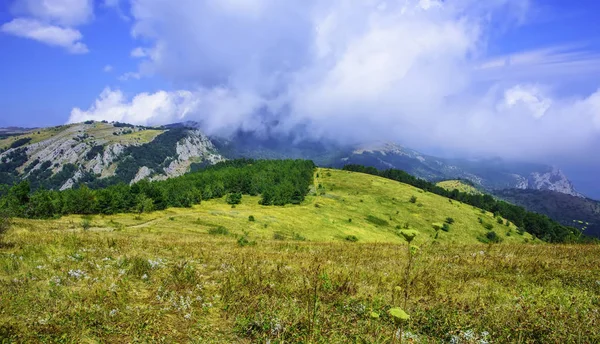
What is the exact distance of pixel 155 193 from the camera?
287 ft


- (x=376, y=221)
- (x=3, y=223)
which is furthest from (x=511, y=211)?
(x=3, y=223)

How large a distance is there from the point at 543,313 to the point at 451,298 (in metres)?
1.99

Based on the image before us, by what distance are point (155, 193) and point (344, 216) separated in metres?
58.0

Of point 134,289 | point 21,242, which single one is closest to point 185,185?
point 21,242

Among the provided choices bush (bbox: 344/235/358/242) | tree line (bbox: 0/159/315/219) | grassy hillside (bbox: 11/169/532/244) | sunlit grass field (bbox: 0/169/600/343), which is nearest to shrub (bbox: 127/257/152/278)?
sunlit grass field (bbox: 0/169/600/343)

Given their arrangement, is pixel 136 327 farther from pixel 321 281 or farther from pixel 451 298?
pixel 451 298

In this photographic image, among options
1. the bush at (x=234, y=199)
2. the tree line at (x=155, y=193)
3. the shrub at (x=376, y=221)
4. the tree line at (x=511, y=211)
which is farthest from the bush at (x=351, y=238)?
the tree line at (x=511, y=211)

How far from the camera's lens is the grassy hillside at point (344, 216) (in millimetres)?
67188

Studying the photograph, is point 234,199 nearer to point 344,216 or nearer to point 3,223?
point 344,216

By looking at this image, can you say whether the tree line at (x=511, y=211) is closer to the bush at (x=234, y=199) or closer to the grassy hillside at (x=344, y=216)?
the grassy hillside at (x=344, y=216)

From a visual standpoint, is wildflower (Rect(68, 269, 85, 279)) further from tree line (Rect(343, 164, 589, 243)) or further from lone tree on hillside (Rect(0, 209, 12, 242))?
tree line (Rect(343, 164, 589, 243))

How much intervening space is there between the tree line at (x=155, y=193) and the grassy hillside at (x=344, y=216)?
5.61 m

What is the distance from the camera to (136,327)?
674 centimetres

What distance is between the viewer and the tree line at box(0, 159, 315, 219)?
199ft
